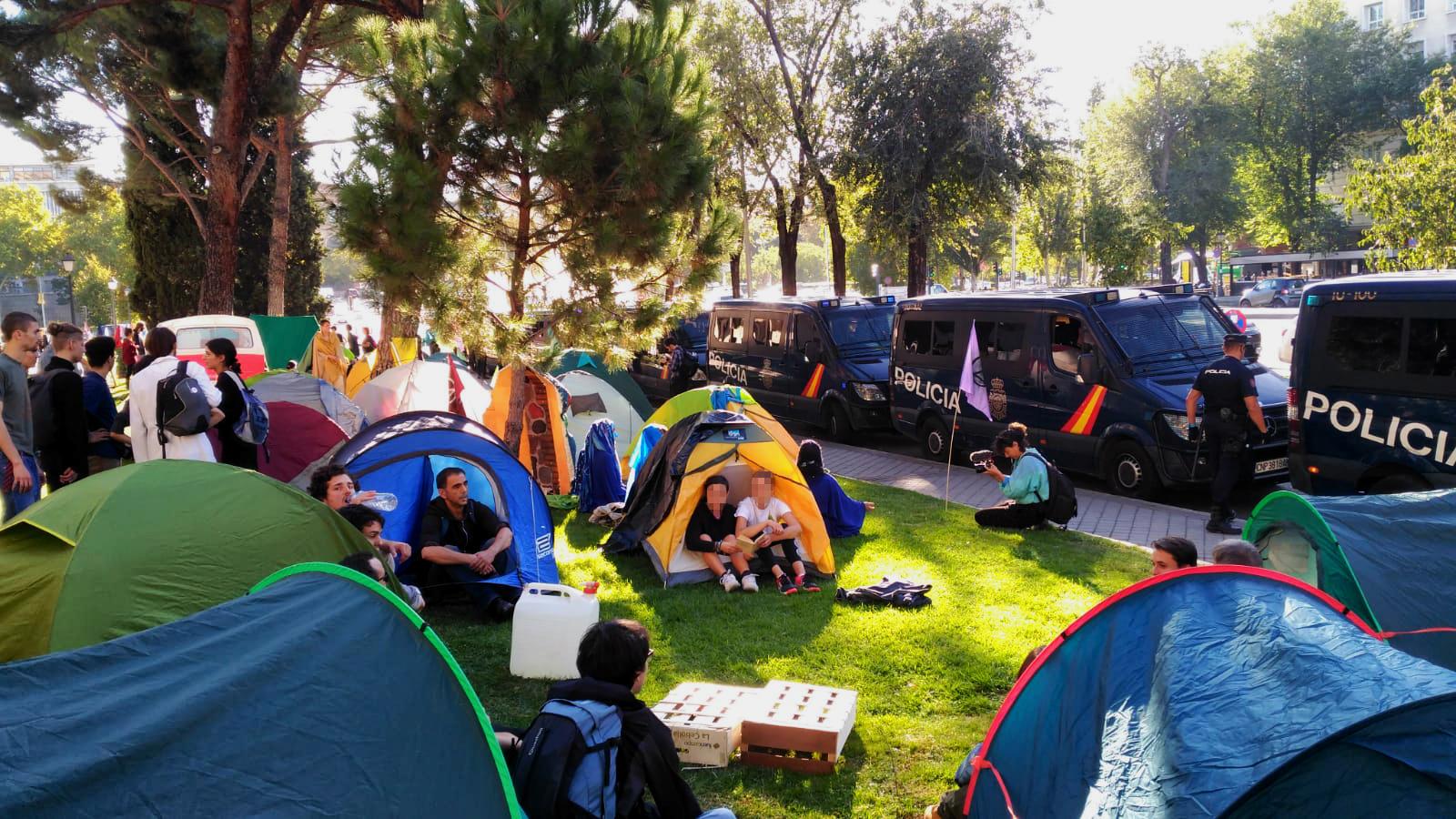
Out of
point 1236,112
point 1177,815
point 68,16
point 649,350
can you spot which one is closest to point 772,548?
point 649,350

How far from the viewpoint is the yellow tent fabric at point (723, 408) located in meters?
10.9

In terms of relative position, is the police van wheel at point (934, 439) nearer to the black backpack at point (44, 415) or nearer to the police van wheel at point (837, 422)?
the police van wheel at point (837, 422)

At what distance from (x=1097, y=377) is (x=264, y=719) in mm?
10065

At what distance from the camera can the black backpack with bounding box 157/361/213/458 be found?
22.9 ft

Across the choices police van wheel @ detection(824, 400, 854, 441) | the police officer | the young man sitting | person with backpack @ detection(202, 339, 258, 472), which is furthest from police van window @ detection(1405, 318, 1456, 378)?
person with backpack @ detection(202, 339, 258, 472)

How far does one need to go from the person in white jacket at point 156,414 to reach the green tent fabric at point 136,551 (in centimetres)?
173

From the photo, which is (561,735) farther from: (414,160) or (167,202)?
(167,202)

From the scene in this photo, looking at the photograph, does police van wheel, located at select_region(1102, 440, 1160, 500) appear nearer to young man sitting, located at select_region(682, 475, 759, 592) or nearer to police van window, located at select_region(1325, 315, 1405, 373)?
police van window, located at select_region(1325, 315, 1405, 373)

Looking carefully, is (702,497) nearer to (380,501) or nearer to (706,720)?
(380,501)

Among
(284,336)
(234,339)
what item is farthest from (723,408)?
(284,336)

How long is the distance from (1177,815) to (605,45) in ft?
28.8

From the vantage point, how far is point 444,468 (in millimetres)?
8266

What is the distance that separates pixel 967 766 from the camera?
4445 millimetres

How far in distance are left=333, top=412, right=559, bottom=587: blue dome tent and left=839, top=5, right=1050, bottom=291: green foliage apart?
548 inches
